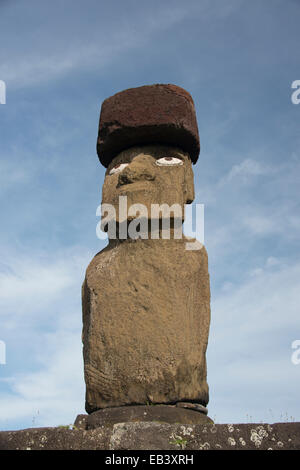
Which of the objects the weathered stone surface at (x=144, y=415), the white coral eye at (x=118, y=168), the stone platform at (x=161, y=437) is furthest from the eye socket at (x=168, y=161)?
the stone platform at (x=161, y=437)

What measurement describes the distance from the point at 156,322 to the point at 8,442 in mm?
1911

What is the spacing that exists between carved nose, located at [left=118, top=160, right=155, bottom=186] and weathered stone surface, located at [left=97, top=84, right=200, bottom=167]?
565mm

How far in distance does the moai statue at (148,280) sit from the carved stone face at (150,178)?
0.5 inches

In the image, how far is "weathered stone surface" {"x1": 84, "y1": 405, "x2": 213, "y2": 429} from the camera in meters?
5.46

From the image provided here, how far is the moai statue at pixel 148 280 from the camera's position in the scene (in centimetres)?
580

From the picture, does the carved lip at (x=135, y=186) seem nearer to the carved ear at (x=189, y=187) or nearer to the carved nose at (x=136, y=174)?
the carved nose at (x=136, y=174)

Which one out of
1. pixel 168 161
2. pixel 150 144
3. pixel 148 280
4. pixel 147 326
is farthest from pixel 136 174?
pixel 147 326

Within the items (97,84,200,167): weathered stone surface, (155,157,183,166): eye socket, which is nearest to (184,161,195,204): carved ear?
(155,157,183,166): eye socket

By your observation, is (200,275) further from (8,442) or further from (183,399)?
(8,442)

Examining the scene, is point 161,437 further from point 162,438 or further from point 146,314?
point 146,314

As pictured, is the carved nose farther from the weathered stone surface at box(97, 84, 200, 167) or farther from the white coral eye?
the weathered stone surface at box(97, 84, 200, 167)

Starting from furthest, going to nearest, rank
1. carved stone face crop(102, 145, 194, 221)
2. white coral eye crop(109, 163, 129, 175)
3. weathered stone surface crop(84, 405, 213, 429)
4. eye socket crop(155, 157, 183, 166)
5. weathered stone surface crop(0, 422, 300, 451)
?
white coral eye crop(109, 163, 129, 175), eye socket crop(155, 157, 183, 166), carved stone face crop(102, 145, 194, 221), weathered stone surface crop(84, 405, 213, 429), weathered stone surface crop(0, 422, 300, 451)

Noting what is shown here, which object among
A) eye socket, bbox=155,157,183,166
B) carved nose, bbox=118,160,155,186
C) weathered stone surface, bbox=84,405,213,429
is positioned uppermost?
eye socket, bbox=155,157,183,166
